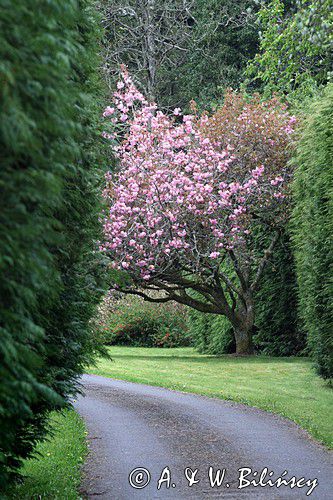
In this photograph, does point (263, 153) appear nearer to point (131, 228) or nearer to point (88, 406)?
point (131, 228)

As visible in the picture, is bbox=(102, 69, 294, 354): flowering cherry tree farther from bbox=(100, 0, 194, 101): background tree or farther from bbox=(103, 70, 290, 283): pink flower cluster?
bbox=(100, 0, 194, 101): background tree

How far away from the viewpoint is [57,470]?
7.52m

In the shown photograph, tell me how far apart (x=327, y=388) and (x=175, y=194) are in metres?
6.05

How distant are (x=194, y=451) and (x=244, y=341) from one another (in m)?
12.6

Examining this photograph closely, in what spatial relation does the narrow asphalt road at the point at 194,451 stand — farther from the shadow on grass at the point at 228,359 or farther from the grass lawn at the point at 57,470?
the shadow on grass at the point at 228,359

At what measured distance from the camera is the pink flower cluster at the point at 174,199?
59.0 feet

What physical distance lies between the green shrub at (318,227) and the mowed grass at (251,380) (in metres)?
0.95

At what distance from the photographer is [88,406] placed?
12.4 metres

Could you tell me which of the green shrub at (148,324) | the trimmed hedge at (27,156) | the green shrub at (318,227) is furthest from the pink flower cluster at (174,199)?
the trimmed hedge at (27,156)

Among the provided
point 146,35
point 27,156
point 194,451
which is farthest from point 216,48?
point 27,156

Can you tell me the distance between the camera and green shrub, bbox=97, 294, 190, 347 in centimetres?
2772

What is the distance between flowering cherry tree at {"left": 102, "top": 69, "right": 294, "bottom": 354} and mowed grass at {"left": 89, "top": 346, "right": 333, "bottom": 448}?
197 cm

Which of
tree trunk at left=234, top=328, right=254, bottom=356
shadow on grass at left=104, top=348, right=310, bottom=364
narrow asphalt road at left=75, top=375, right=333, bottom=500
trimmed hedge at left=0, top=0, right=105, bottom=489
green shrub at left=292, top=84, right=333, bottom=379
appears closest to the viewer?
trimmed hedge at left=0, top=0, right=105, bottom=489

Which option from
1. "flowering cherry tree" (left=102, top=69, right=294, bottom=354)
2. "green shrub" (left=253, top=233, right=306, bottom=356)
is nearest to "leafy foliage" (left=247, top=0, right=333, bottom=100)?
"flowering cherry tree" (left=102, top=69, right=294, bottom=354)
